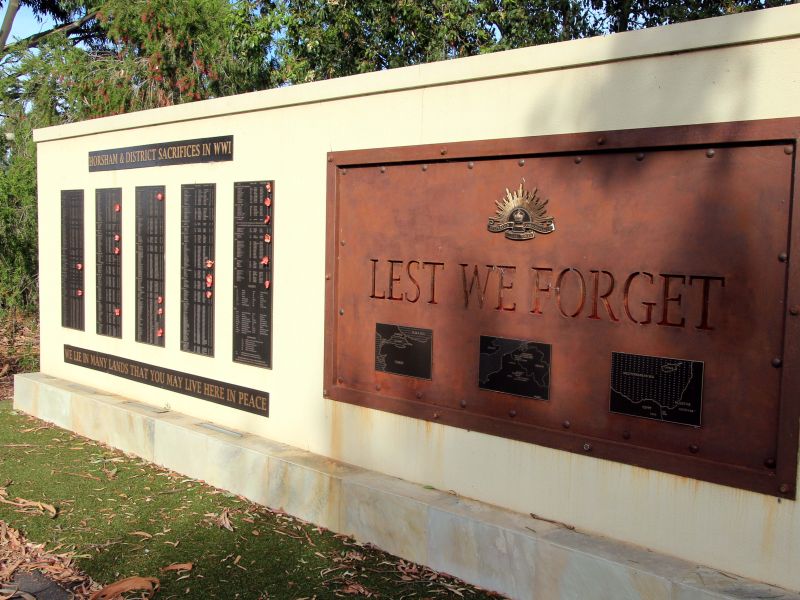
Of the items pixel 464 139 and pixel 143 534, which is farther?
pixel 143 534

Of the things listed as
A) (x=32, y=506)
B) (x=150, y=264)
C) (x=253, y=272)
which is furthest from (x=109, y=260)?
(x=32, y=506)

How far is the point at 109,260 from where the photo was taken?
7301mm

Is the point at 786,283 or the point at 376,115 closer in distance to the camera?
the point at 786,283

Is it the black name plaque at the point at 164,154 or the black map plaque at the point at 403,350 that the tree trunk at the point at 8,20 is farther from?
the black map plaque at the point at 403,350

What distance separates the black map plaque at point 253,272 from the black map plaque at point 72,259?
2.58m

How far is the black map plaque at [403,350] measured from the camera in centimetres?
459

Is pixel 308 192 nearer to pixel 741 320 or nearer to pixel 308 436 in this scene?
pixel 308 436

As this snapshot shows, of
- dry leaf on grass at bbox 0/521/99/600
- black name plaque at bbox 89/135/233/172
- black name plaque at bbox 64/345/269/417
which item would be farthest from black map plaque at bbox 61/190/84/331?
dry leaf on grass at bbox 0/521/99/600

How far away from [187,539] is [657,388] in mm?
2921

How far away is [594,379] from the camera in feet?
12.6

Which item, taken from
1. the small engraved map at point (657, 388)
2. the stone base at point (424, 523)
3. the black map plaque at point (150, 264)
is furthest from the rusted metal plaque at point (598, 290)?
the black map plaque at point (150, 264)

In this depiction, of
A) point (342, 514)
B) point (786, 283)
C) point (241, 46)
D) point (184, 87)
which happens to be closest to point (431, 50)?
point (241, 46)

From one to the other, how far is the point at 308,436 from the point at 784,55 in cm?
364

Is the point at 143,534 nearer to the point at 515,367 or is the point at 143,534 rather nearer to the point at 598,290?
the point at 515,367
